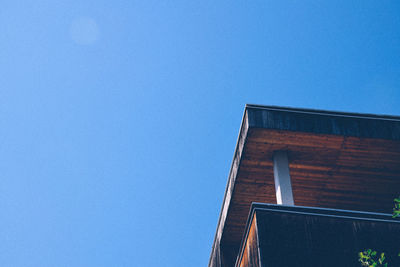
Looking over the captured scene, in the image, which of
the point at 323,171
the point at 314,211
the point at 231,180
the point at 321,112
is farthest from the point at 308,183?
the point at 314,211

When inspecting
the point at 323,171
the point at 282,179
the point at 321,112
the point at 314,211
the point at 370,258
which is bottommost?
the point at 370,258

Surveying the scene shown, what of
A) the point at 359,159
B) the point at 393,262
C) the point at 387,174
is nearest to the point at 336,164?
the point at 359,159

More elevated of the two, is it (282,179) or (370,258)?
(282,179)

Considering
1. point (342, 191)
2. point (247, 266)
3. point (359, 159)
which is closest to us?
point (247, 266)

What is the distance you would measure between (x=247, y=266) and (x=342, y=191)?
12.5 ft

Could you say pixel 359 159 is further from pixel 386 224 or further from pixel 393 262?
pixel 393 262

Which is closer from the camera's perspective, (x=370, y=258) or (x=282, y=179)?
(x=370, y=258)

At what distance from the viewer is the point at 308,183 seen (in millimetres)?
12711

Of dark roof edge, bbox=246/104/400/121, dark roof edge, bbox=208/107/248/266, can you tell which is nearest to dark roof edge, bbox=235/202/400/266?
dark roof edge, bbox=208/107/248/266

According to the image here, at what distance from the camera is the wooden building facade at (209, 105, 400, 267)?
9773 mm

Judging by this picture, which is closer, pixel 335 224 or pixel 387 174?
pixel 335 224

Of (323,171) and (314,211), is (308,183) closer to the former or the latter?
(323,171)

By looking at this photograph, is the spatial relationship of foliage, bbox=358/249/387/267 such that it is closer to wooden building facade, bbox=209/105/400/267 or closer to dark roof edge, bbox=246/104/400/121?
wooden building facade, bbox=209/105/400/267

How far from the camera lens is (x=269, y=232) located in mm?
9711
